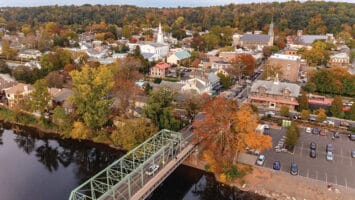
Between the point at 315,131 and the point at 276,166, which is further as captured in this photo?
the point at 315,131

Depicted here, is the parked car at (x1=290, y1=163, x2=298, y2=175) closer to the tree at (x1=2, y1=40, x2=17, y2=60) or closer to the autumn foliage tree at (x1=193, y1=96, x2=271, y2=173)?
the autumn foliage tree at (x1=193, y1=96, x2=271, y2=173)

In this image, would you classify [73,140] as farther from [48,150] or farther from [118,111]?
[118,111]

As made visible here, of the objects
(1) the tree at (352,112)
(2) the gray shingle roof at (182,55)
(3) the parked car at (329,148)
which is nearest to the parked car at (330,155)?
(3) the parked car at (329,148)

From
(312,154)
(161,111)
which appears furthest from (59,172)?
(312,154)

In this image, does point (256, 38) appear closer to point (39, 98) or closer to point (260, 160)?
point (260, 160)

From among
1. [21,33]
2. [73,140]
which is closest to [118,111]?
[73,140]

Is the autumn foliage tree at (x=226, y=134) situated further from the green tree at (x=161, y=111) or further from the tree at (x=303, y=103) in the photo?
the tree at (x=303, y=103)

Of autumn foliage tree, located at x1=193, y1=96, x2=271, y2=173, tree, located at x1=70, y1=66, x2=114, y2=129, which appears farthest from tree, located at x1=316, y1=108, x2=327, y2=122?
tree, located at x1=70, y1=66, x2=114, y2=129
